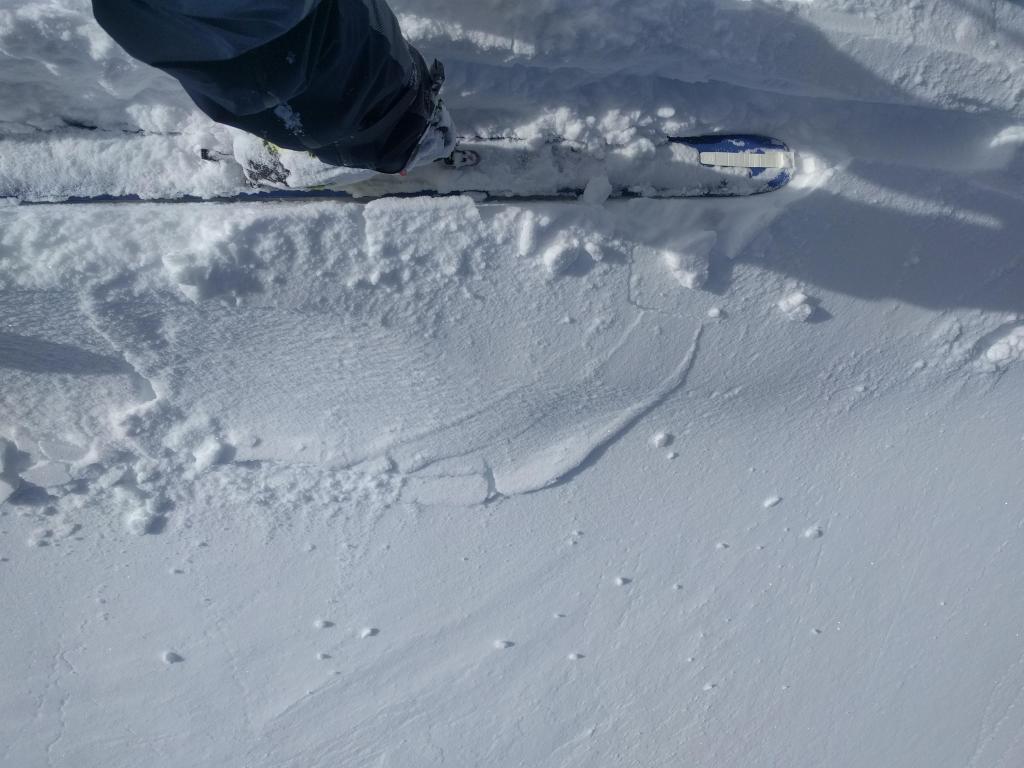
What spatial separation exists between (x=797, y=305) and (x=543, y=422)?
528mm

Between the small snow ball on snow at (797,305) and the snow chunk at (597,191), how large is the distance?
402mm

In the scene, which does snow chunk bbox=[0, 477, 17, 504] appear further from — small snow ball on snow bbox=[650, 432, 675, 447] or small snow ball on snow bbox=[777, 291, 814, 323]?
small snow ball on snow bbox=[777, 291, 814, 323]

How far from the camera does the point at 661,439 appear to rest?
1.48 meters

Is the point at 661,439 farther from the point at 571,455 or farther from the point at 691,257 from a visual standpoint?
the point at 691,257

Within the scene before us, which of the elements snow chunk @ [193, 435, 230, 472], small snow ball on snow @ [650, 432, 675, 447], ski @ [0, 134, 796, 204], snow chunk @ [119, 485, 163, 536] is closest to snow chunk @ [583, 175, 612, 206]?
ski @ [0, 134, 796, 204]

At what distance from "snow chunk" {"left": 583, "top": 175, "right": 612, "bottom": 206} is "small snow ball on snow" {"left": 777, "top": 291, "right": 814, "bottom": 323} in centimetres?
40

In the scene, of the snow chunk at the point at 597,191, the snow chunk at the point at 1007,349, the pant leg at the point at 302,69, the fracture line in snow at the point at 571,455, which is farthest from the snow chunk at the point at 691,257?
the snow chunk at the point at 1007,349

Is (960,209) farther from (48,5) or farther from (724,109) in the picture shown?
(48,5)

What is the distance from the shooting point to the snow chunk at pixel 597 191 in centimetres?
122

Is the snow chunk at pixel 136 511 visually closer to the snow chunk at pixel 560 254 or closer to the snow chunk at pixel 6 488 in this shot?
the snow chunk at pixel 6 488

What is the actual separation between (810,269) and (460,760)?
1.37 m

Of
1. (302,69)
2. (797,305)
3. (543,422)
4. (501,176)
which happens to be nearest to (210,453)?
(543,422)

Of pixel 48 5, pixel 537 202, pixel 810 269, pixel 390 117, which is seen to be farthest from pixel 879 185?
pixel 48 5

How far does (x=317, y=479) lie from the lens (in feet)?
Answer: 4.76
